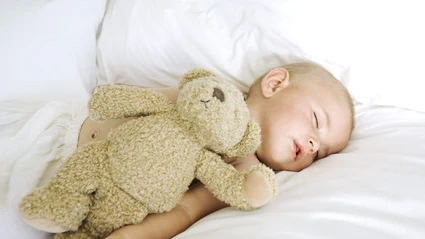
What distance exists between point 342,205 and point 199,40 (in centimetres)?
71

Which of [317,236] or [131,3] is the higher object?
[131,3]

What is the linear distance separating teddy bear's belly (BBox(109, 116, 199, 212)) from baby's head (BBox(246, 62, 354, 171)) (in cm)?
27

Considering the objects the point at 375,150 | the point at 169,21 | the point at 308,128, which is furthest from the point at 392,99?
the point at 169,21

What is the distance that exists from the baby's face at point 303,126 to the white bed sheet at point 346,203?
5 centimetres

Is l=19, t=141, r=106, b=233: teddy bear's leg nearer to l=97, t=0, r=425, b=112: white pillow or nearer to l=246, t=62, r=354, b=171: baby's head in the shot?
l=246, t=62, r=354, b=171: baby's head

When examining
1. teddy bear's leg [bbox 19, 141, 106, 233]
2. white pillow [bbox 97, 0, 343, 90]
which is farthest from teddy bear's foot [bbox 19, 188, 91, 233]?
white pillow [bbox 97, 0, 343, 90]

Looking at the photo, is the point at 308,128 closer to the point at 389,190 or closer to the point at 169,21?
the point at 389,190

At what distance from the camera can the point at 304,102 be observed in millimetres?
916

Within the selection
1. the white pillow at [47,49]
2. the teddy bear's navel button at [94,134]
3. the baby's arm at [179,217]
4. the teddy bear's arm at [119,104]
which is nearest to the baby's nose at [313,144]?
the baby's arm at [179,217]

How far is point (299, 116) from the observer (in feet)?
2.92

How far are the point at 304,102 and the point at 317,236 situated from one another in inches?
15.5

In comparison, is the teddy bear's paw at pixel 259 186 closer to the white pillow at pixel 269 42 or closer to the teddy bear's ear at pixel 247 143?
the teddy bear's ear at pixel 247 143

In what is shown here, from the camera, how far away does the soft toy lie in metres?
0.65

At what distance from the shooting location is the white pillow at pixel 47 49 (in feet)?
3.37
